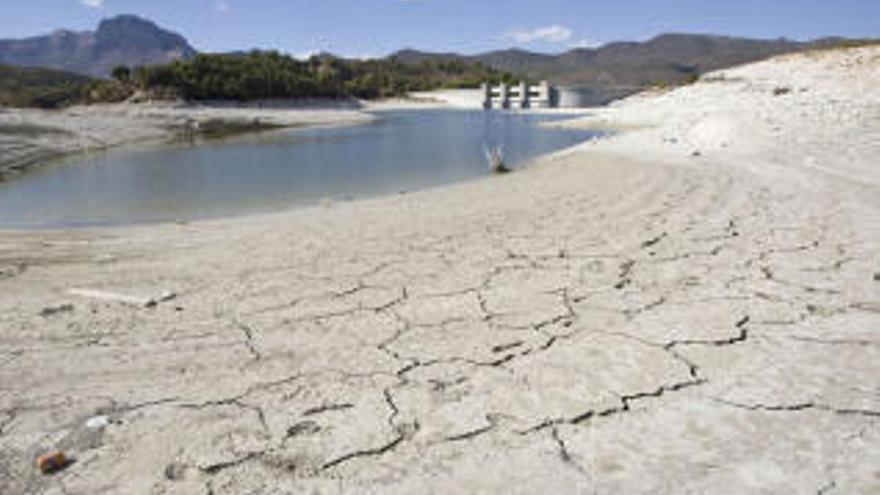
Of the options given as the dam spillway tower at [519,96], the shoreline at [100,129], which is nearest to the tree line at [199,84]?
the shoreline at [100,129]

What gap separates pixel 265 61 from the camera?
98500 mm

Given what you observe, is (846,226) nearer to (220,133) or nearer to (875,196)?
(875,196)

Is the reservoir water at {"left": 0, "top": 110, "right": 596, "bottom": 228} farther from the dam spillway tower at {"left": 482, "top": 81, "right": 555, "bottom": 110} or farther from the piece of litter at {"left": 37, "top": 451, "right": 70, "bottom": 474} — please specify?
the dam spillway tower at {"left": 482, "top": 81, "right": 555, "bottom": 110}

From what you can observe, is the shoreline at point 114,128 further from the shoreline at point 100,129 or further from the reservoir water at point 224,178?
the reservoir water at point 224,178

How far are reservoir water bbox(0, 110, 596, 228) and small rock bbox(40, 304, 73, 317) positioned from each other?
7.92 meters

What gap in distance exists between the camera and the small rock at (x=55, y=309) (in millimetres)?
5672

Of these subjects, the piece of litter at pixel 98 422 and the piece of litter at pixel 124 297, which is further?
the piece of litter at pixel 124 297

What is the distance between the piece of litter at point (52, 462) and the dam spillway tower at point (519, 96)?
9658 centimetres

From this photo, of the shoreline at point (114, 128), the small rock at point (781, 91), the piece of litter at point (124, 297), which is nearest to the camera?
the piece of litter at point (124, 297)

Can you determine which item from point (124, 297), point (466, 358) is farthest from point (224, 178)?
point (466, 358)

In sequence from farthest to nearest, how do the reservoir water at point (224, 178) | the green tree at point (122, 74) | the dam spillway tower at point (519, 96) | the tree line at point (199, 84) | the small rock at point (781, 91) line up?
the dam spillway tower at point (519, 96) < the green tree at point (122, 74) < the tree line at point (199, 84) < the small rock at point (781, 91) < the reservoir water at point (224, 178)

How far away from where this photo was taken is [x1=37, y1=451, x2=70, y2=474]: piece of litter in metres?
3.23

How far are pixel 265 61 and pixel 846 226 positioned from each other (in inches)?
3929

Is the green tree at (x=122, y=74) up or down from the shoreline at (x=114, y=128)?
up
